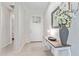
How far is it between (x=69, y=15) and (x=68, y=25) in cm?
18

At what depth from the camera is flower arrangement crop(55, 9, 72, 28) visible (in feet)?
7.94

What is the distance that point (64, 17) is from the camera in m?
2.49

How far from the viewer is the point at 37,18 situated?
3.09 metres

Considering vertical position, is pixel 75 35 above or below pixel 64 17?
below

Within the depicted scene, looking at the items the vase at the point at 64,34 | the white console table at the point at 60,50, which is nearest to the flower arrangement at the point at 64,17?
the vase at the point at 64,34

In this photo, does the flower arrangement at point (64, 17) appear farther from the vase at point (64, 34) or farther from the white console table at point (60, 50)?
the white console table at point (60, 50)

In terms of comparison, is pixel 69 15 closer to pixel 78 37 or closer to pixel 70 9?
pixel 70 9

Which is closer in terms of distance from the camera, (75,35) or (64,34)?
(75,35)

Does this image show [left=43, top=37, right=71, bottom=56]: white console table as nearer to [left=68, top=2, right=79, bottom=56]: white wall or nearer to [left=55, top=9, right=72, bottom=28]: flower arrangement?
[left=68, top=2, right=79, bottom=56]: white wall

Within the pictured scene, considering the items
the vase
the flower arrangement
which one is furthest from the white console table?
the flower arrangement

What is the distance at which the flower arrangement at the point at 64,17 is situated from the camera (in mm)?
2420

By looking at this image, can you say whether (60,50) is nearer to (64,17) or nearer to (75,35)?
(75,35)

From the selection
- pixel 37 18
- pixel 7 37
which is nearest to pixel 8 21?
pixel 7 37

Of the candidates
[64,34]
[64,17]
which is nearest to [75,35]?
[64,34]
